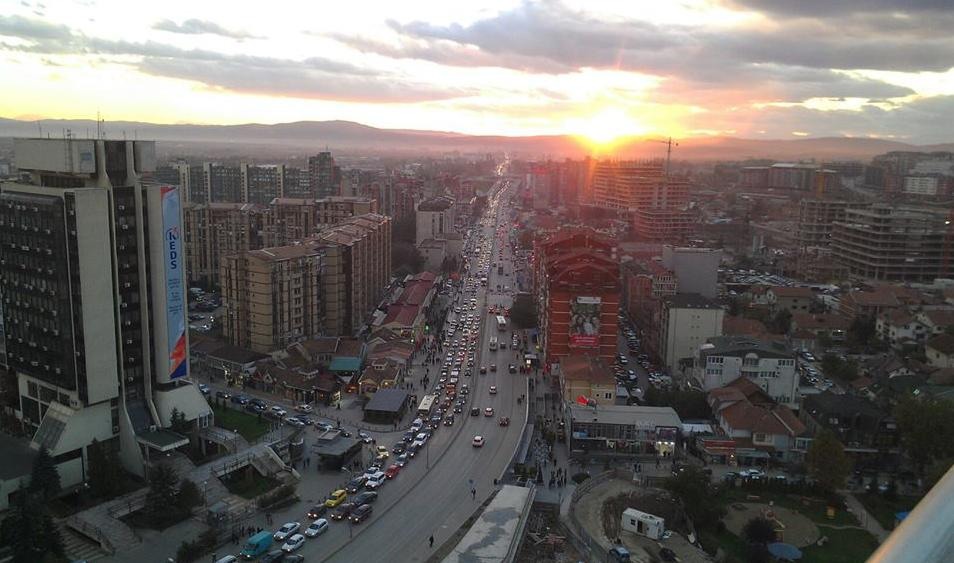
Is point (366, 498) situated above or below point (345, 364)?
below

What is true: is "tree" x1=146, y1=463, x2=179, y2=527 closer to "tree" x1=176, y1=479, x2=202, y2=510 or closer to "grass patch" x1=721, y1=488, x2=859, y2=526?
"tree" x1=176, y1=479, x2=202, y2=510

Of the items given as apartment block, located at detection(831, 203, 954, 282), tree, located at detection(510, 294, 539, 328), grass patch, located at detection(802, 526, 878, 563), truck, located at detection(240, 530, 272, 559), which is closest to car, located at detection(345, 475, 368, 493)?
truck, located at detection(240, 530, 272, 559)

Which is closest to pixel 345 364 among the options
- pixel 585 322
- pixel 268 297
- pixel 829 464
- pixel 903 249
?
pixel 268 297

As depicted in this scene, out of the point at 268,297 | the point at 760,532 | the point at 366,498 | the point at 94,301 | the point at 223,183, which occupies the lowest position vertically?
the point at 366,498

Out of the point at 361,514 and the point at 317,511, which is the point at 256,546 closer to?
the point at 317,511

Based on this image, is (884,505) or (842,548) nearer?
(842,548)

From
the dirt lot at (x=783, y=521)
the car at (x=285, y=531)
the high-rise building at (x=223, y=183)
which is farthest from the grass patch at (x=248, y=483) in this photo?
the high-rise building at (x=223, y=183)
